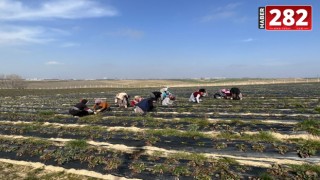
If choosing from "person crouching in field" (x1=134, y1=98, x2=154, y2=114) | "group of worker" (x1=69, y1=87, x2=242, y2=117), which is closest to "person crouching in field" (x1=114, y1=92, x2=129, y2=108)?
"group of worker" (x1=69, y1=87, x2=242, y2=117)

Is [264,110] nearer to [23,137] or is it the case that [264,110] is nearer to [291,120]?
[291,120]

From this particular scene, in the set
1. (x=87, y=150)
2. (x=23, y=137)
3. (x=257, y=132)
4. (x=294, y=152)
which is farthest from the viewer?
(x=23, y=137)

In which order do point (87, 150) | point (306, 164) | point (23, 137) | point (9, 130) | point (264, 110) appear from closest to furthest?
1. point (306, 164)
2. point (87, 150)
3. point (23, 137)
4. point (9, 130)
5. point (264, 110)

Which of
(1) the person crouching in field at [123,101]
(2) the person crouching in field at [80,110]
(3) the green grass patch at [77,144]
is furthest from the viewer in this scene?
(1) the person crouching in field at [123,101]

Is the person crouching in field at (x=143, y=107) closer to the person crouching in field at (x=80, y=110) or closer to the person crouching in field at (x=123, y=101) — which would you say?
the person crouching in field at (x=80, y=110)

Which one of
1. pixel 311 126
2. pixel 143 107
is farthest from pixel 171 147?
pixel 143 107

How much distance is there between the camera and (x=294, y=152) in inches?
353

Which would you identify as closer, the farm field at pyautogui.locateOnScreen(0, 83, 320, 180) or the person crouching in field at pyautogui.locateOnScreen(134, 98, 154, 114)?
the farm field at pyautogui.locateOnScreen(0, 83, 320, 180)

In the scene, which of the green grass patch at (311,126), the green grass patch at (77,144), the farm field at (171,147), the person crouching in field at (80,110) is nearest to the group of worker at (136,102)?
the person crouching in field at (80,110)

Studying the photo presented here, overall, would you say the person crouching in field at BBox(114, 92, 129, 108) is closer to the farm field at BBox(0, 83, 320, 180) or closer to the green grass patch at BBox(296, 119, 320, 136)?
the farm field at BBox(0, 83, 320, 180)

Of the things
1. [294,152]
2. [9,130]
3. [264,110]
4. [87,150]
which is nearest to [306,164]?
[294,152]

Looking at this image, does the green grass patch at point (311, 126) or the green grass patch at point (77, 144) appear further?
the green grass patch at point (77, 144)

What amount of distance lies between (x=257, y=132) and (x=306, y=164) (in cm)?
330

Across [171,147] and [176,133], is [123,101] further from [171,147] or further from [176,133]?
[171,147]
